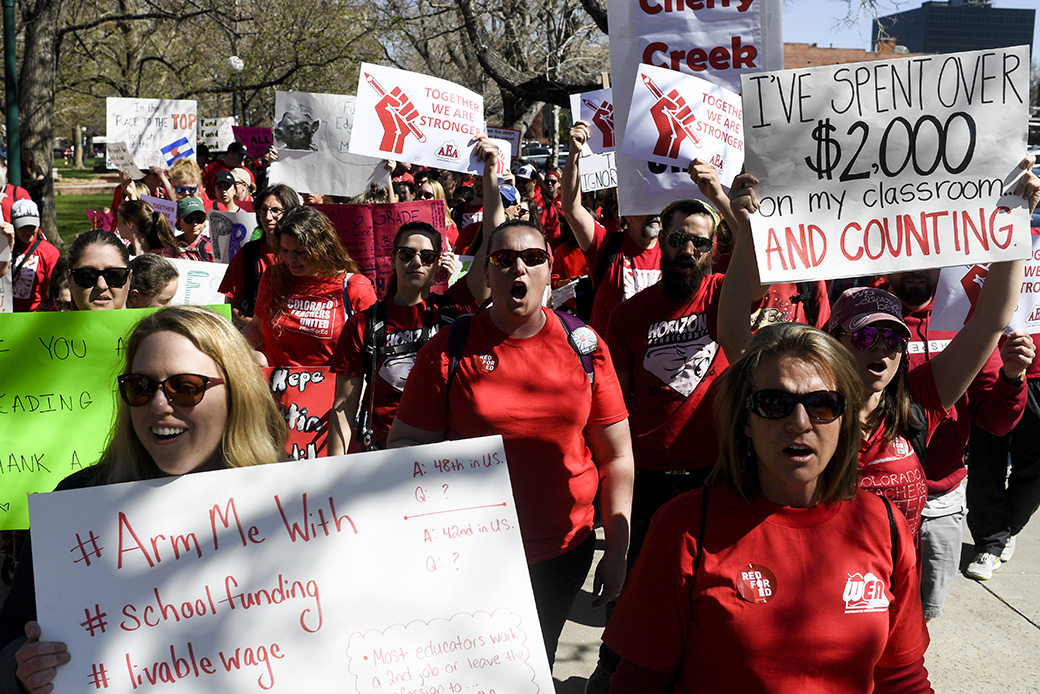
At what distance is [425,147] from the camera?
6.21m

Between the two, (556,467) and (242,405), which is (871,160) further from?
(242,405)

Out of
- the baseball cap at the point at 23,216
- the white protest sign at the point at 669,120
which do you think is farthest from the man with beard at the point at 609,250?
the baseball cap at the point at 23,216

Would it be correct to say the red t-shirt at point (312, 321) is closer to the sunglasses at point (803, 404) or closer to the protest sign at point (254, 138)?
the sunglasses at point (803, 404)

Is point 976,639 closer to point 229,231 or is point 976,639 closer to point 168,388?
point 168,388

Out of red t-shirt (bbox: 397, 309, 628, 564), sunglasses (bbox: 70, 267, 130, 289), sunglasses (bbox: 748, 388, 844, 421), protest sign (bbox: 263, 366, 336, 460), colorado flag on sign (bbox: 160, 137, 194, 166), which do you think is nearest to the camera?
sunglasses (bbox: 748, 388, 844, 421)

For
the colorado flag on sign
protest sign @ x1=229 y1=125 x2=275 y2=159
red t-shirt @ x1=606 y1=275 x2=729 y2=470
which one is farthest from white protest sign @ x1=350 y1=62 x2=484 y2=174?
protest sign @ x1=229 y1=125 x2=275 y2=159

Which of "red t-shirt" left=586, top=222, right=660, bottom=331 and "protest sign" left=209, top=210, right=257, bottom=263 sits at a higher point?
"protest sign" left=209, top=210, right=257, bottom=263

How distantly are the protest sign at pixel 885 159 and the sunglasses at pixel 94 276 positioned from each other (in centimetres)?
267

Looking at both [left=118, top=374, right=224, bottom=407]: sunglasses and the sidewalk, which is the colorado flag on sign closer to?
the sidewalk

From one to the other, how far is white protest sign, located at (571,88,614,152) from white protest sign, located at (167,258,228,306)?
2681mm

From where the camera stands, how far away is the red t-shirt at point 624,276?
16.8 feet

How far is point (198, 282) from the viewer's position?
5867 millimetres

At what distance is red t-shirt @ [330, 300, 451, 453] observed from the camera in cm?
417

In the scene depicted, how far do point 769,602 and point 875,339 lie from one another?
1235mm
